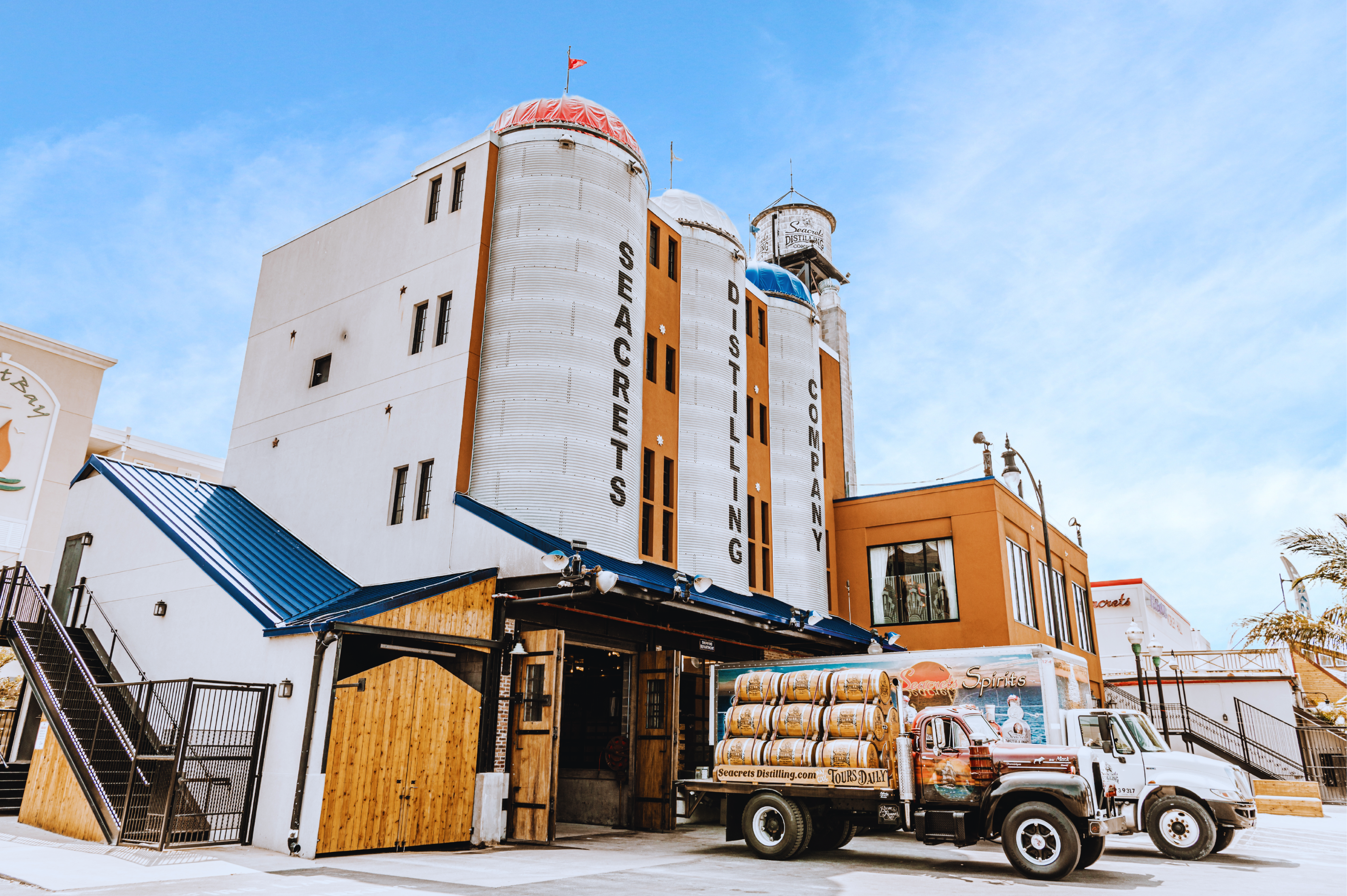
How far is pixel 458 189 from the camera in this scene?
75.2 feet

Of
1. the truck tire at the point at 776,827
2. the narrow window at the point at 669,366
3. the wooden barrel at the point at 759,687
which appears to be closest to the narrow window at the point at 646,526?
the narrow window at the point at 669,366

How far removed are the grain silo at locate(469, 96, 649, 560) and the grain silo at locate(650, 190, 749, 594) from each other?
333 centimetres

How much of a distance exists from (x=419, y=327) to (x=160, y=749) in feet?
37.2

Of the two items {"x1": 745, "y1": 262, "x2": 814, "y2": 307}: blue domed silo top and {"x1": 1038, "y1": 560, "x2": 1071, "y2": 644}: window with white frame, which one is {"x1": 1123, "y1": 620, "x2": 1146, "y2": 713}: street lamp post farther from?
{"x1": 745, "y1": 262, "x2": 814, "y2": 307}: blue domed silo top

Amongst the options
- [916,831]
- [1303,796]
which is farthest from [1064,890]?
[1303,796]

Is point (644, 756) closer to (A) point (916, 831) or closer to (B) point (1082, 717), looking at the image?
(A) point (916, 831)

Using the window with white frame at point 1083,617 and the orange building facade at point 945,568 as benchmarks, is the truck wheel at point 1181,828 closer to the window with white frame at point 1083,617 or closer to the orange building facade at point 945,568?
the orange building facade at point 945,568

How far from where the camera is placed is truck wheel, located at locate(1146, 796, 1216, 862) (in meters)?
15.5

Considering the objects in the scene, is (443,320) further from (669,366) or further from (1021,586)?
(1021,586)

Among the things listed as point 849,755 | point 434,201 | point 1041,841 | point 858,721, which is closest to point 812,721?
point 858,721

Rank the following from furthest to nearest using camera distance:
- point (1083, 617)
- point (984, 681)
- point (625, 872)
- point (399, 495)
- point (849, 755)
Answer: point (1083, 617)
point (399, 495)
point (984, 681)
point (849, 755)
point (625, 872)

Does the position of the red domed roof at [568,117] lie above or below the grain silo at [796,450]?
above

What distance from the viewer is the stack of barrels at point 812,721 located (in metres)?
14.4

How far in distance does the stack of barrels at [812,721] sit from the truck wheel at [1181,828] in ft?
18.3
